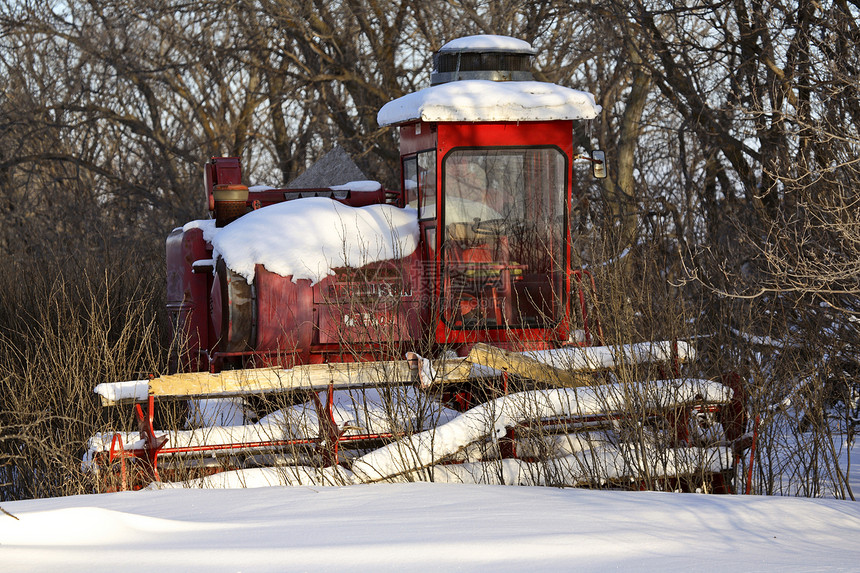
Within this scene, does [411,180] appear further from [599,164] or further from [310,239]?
[599,164]

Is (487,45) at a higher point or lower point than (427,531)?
higher

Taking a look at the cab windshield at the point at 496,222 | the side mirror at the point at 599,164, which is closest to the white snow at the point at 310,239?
the cab windshield at the point at 496,222

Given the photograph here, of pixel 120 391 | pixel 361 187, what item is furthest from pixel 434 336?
pixel 361 187

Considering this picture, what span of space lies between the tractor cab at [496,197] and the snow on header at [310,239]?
430mm

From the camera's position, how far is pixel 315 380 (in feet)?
23.9

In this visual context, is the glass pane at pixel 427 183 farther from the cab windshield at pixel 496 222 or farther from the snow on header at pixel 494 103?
the snow on header at pixel 494 103

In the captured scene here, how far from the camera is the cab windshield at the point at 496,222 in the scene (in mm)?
8711

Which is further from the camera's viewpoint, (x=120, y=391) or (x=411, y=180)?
(x=411, y=180)

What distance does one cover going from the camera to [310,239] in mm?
→ 8633

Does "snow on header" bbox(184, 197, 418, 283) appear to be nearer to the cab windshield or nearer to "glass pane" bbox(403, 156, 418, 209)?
"glass pane" bbox(403, 156, 418, 209)

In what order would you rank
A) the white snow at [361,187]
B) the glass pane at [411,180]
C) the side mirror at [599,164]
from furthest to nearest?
the white snow at [361,187], the glass pane at [411,180], the side mirror at [599,164]

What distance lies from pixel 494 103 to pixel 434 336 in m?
2.37

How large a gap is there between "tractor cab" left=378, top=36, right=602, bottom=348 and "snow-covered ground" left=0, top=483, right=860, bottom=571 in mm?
3142

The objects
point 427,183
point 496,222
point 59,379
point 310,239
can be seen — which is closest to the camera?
point 59,379
